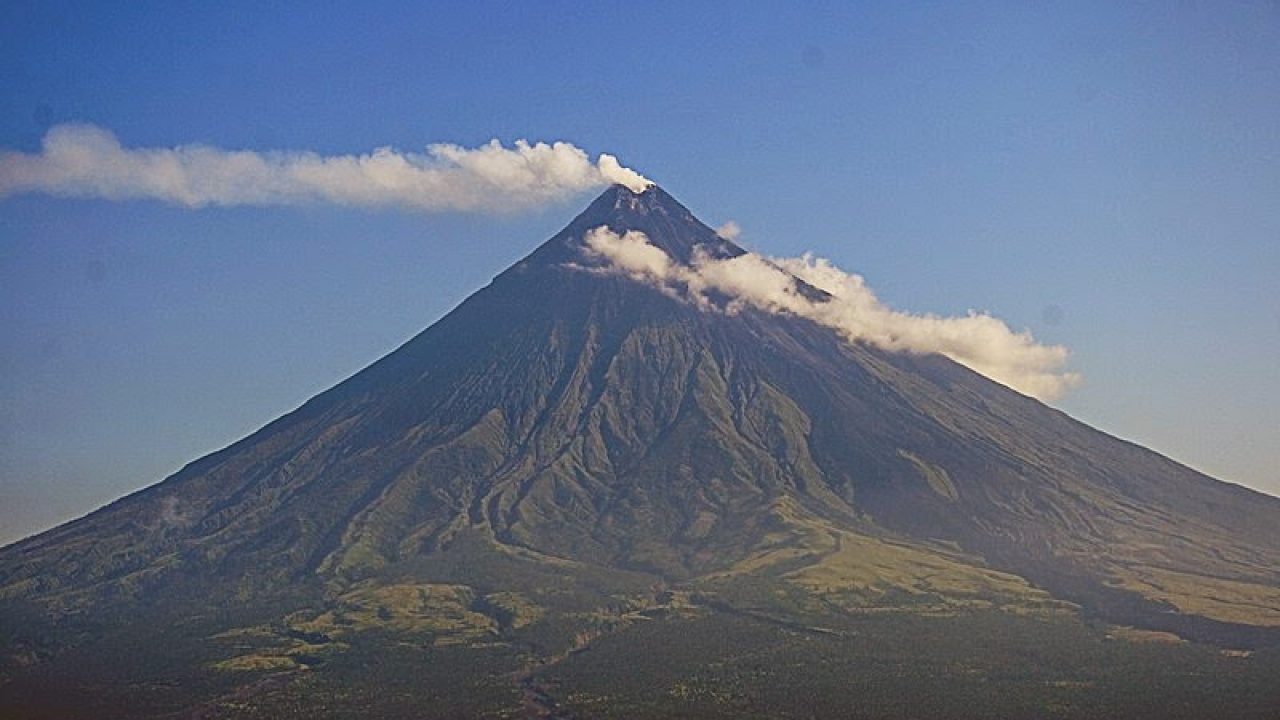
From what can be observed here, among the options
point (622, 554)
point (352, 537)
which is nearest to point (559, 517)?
point (622, 554)

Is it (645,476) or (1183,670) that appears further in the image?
(645,476)

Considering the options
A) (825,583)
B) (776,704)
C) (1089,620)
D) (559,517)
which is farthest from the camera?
(559,517)

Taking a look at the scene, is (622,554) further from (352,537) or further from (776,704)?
(776,704)

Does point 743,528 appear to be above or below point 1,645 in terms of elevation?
above

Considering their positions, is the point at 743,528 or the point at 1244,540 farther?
the point at 1244,540

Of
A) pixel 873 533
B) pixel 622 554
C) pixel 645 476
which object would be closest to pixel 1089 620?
pixel 873 533

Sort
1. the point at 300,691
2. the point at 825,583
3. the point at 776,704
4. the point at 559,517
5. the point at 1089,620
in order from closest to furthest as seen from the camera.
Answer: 1. the point at 776,704
2. the point at 300,691
3. the point at 1089,620
4. the point at 825,583
5. the point at 559,517

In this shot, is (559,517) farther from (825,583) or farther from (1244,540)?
(1244,540)

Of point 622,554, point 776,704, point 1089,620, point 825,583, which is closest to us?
point 776,704

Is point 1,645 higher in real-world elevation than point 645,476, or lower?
lower
